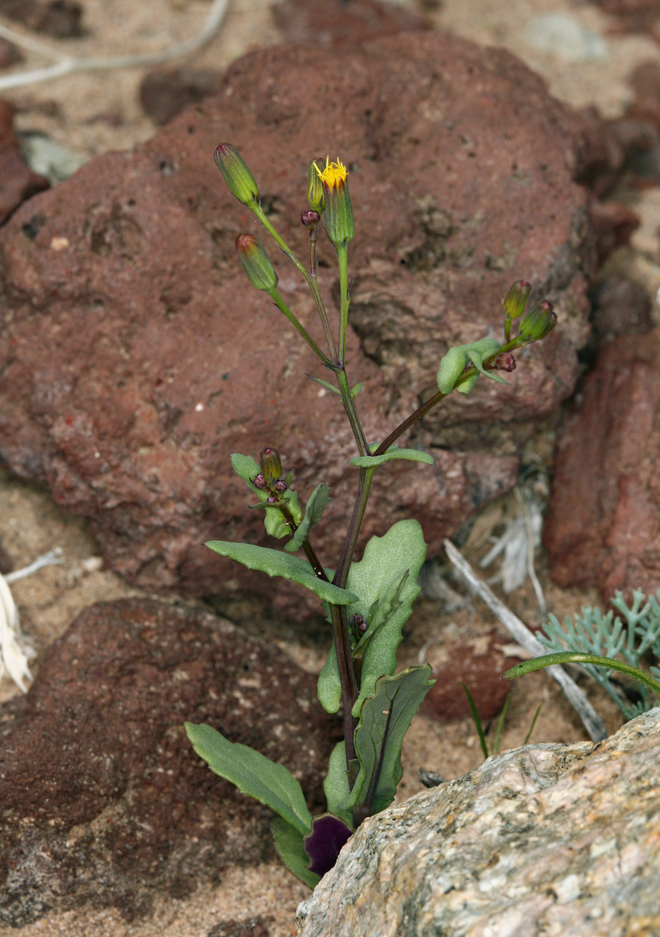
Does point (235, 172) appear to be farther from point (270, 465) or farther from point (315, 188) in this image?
point (270, 465)

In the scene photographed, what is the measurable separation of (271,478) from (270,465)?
0.05 meters

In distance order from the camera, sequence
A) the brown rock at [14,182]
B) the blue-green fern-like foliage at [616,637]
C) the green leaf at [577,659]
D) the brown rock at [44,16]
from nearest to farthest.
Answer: the green leaf at [577,659], the blue-green fern-like foliage at [616,637], the brown rock at [14,182], the brown rock at [44,16]

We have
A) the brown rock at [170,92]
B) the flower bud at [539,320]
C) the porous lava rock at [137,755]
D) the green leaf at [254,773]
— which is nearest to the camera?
the flower bud at [539,320]

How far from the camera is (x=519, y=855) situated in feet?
6.04

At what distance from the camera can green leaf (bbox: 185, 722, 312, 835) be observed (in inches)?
98.7

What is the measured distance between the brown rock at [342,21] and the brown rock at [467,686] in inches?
128

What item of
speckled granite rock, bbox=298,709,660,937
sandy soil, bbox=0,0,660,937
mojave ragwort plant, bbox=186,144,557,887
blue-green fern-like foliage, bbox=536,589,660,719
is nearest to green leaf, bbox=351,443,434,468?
mojave ragwort plant, bbox=186,144,557,887

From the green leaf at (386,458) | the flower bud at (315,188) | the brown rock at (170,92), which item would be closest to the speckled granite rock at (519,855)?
the green leaf at (386,458)

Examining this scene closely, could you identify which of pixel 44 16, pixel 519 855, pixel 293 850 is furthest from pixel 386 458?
pixel 44 16

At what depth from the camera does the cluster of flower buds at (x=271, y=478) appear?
2.13m

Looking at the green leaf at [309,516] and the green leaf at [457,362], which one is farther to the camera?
A: the green leaf at [309,516]

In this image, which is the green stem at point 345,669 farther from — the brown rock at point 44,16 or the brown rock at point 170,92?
the brown rock at point 44,16

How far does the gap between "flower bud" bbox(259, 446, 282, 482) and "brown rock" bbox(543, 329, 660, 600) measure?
1683 mm

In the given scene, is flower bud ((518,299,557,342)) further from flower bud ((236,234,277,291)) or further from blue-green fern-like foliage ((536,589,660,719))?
blue-green fern-like foliage ((536,589,660,719))
